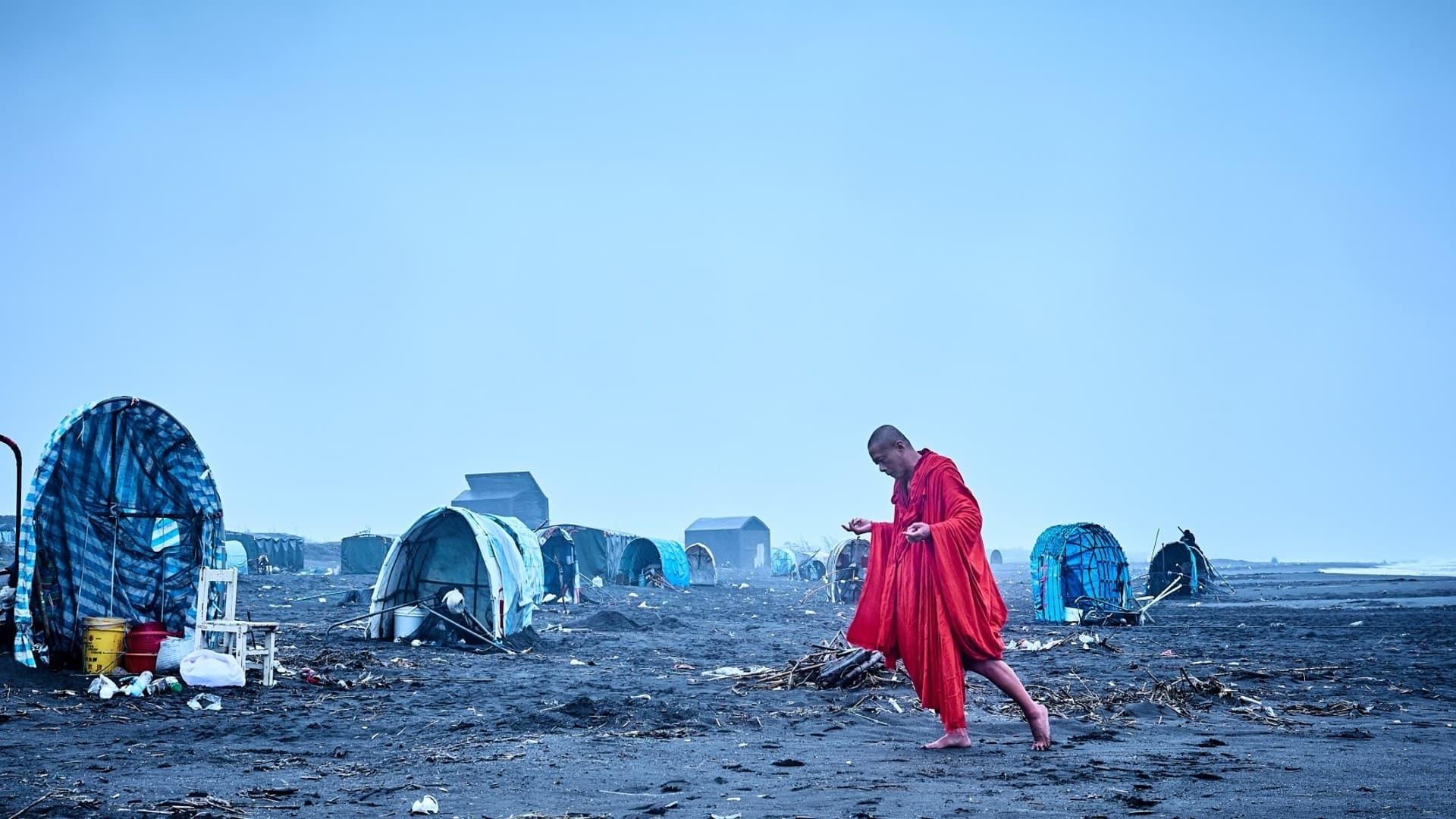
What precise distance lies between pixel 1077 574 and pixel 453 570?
1321 centimetres

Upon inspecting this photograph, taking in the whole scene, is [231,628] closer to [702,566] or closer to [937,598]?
[937,598]

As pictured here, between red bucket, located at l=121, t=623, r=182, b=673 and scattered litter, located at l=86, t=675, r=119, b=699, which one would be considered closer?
scattered litter, located at l=86, t=675, r=119, b=699

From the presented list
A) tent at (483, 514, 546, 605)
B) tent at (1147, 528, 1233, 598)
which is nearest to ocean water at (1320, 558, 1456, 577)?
tent at (1147, 528, 1233, 598)

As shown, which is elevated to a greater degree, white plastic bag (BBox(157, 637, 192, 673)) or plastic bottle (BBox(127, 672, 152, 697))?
white plastic bag (BBox(157, 637, 192, 673))

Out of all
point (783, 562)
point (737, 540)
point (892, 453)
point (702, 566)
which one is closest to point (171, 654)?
point (892, 453)

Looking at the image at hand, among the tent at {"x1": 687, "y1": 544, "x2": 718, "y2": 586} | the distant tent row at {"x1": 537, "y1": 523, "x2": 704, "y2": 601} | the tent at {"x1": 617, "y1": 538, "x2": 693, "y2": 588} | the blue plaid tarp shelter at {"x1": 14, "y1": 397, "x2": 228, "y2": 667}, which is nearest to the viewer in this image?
the blue plaid tarp shelter at {"x1": 14, "y1": 397, "x2": 228, "y2": 667}

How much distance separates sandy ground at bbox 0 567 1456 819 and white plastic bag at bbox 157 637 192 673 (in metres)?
0.73

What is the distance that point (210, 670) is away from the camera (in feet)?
30.9

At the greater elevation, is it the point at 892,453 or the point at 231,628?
the point at 892,453

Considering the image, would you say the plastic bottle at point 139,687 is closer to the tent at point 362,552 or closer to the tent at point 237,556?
the tent at point 237,556

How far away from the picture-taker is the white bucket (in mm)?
15289

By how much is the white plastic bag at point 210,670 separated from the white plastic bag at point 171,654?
25cm

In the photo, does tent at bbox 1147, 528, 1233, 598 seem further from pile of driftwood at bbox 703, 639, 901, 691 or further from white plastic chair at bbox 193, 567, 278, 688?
white plastic chair at bbox 193, 567, 278, 688

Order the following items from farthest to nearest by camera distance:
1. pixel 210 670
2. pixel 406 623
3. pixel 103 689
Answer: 1. pixel 406 623
2. pixel 210 670
3. pixel 103 689
